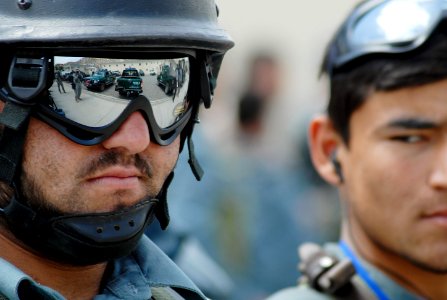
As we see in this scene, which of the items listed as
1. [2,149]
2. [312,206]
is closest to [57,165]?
[2,149]

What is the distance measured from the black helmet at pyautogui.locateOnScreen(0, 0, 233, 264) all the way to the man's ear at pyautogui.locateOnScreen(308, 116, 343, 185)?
105 centimetres

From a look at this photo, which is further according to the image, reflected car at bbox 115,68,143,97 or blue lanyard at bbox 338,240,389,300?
blue lanyard at bbox 338,240,389,300

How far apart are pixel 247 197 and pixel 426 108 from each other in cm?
391

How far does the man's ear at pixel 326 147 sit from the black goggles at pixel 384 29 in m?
0.21

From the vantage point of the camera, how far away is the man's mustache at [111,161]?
3.25 metres

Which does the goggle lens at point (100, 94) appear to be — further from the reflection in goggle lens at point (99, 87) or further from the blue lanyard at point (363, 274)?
the blue lanyard at point (363, 274)

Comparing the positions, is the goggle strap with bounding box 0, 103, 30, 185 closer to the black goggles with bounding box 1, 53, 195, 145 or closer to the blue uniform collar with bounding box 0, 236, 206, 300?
the black goggles with bounding box 1, 53, 195, 145

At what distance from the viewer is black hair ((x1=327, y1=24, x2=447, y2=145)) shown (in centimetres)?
391

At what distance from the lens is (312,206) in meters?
8.06

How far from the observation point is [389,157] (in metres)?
3.93

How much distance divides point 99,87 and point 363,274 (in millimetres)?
1304

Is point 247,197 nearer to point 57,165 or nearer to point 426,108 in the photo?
point 426,108

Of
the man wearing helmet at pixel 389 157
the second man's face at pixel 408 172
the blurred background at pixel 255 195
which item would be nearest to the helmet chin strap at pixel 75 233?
the man wearing helmet at pixel 389 157

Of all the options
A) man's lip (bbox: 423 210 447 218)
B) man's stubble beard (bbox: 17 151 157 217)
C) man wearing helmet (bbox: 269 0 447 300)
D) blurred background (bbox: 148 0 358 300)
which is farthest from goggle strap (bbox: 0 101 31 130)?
blurred background (bbox: 148 0 358 300)
